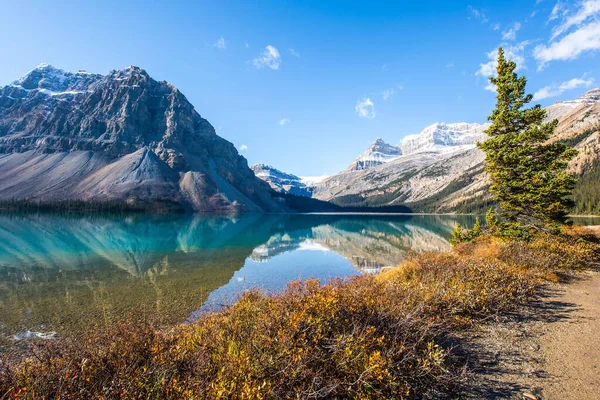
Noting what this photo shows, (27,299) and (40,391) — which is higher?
(40,391)

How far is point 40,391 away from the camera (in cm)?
377

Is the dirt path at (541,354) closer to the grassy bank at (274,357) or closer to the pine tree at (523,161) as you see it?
the grassy bank at (274,357)

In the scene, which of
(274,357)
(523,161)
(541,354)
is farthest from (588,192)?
(274,357)

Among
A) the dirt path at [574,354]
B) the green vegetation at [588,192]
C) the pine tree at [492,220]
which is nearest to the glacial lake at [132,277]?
the dirt path at [574,354]

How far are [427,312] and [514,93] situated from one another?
65.1 ft

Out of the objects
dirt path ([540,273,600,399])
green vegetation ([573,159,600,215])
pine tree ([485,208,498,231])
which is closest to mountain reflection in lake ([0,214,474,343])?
dirt path ([540,273,600,399])

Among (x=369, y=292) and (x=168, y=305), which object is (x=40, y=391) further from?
(x=168, y=305)

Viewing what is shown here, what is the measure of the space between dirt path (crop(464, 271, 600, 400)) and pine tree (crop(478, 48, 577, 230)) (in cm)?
1093

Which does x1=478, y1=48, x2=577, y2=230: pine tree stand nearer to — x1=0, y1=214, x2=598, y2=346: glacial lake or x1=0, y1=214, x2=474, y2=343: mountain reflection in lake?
x1=0, y1=214, x2=598, y2=346: glacial lake

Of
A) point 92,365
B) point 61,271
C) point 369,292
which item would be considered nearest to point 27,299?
point 61,271

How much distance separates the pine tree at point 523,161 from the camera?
18.7 meters

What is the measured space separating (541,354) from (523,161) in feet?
54.3

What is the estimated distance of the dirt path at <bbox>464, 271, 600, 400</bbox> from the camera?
5371 mm

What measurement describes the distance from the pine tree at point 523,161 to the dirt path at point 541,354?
10.9 meters
